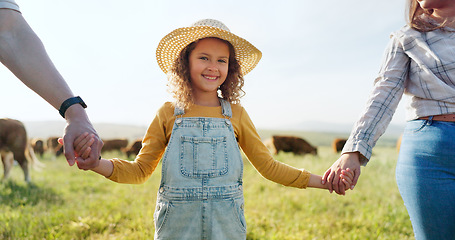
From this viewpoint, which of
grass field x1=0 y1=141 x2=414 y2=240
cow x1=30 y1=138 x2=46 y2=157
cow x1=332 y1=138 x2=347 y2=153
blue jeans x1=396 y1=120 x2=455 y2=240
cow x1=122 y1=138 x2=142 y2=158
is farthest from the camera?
cow x1=30 y1=138 x2=46 y2=157

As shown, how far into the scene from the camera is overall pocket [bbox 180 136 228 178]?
2191 millimetres

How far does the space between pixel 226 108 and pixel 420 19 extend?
4.42ft

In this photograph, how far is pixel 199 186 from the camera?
2.17 meters

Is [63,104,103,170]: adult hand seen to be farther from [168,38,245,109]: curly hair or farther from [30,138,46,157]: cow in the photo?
[30,138,46,157]: cow

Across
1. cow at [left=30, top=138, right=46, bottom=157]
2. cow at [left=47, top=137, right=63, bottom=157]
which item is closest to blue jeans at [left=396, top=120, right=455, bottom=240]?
cow at [left=47, top=137, right=63, bottom=157]

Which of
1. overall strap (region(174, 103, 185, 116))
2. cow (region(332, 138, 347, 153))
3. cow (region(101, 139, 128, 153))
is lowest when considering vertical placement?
cow (region(101, 139, 128, 153))

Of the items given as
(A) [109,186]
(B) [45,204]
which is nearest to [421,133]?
(B) [45,204]

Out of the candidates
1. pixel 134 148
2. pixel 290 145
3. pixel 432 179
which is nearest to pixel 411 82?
pixel 432 179

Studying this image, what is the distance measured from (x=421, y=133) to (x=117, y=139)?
43.5 feet

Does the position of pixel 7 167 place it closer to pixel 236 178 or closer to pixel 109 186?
pixel 109 186

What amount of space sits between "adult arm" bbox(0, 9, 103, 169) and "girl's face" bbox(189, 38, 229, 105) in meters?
0.92

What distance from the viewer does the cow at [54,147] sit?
14078 mm

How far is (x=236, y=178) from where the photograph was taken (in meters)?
2.30

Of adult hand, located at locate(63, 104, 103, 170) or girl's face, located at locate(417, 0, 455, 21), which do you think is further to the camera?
girl's face, located at locate(417, 0, 455, 21)
